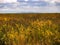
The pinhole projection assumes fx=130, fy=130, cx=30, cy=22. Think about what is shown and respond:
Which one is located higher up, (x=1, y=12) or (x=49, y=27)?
(x=1, y=12)

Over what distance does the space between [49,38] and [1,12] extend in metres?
0.64

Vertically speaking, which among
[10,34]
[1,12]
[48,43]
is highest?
[1,12]

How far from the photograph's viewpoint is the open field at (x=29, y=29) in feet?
4.89

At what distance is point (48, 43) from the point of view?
1487 mm

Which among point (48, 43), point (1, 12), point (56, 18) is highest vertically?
point (1, 12)

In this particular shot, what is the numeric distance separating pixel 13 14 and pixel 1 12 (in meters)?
0.14

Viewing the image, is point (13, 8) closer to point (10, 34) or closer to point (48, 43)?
point (10, 34)

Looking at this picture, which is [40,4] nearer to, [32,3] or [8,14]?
[32,3]

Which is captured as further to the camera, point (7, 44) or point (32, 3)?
point (32, 3)

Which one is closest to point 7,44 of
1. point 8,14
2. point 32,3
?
point 8,14

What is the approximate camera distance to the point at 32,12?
157 cm

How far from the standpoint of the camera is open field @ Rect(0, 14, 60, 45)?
58.7 inches

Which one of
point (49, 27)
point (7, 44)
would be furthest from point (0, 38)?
point (49, 27)

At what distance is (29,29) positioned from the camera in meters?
1.53
